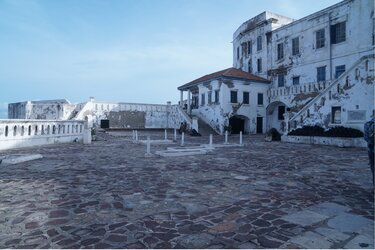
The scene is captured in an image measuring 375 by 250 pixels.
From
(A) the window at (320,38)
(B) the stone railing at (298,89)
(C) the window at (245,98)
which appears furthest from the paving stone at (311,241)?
(C) the window at (245,98)

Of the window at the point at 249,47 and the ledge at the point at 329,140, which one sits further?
the window at the point at 249,47

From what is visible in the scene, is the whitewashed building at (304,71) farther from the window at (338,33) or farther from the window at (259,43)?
the window at (259,43)

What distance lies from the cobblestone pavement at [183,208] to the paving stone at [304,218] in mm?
14

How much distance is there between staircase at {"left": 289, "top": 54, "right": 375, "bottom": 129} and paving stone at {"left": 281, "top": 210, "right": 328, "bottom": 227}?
15.6m

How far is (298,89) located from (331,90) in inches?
342

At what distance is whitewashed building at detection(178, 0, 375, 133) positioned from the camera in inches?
668

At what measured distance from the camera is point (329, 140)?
16828 millimetres

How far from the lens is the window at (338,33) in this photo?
23.5 meters

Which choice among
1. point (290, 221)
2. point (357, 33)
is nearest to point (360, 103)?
point (357, 33)

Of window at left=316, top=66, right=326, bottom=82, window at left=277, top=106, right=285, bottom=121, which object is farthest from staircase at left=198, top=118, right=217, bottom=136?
window at left=316, top=66, right=326, bottom=82

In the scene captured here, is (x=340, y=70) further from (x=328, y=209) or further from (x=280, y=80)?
(x=328, y=209)

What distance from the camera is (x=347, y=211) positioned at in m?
4.25

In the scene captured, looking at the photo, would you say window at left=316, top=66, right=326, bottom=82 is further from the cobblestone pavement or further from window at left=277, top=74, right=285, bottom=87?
the cobblestone pavement

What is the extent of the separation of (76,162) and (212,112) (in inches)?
862
